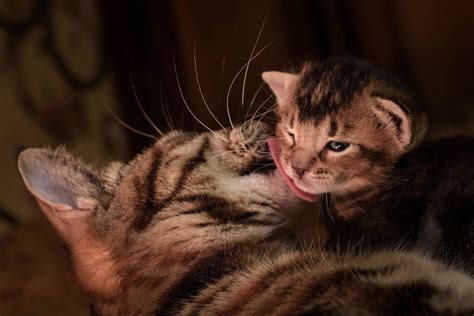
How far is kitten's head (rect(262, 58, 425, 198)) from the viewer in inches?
58.2

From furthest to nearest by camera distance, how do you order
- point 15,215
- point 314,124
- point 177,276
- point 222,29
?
point 222,29, point 15,215, point 314,124, point 177,276

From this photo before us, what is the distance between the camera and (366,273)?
1.11 m

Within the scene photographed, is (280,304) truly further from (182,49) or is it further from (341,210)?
(182,49)

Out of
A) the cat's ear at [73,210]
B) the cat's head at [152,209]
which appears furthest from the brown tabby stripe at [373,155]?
the cat's ear at [73,210]

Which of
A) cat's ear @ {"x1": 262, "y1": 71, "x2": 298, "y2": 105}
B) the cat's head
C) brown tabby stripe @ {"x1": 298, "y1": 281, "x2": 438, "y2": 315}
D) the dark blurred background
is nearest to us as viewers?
brown tabby stripe @ {"x1": 298, "y1": 281, "x2": 438, "y2": 315}

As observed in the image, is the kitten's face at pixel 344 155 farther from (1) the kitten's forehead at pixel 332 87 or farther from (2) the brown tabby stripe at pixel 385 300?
(2) the brown tabby stripe at pixel 385 300

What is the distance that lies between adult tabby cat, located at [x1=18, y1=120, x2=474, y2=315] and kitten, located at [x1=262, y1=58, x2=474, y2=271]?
11 cm

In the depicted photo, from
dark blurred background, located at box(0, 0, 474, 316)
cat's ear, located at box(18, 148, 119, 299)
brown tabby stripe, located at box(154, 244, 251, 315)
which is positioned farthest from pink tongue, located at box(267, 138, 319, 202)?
cat's ear, located at box(18, 148, 119, 299)

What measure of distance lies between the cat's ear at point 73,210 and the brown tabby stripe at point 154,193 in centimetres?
11

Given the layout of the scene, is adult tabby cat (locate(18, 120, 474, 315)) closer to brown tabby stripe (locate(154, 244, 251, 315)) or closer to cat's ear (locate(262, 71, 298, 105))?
brown tabby stripe (locate(154, 244, 251, 315))

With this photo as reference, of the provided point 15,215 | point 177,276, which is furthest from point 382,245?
point 15,215

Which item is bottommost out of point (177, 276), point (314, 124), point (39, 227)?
point (39, 227)

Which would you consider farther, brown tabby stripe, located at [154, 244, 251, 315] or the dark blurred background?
the dark blurred background

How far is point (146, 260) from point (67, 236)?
0.69 feet
